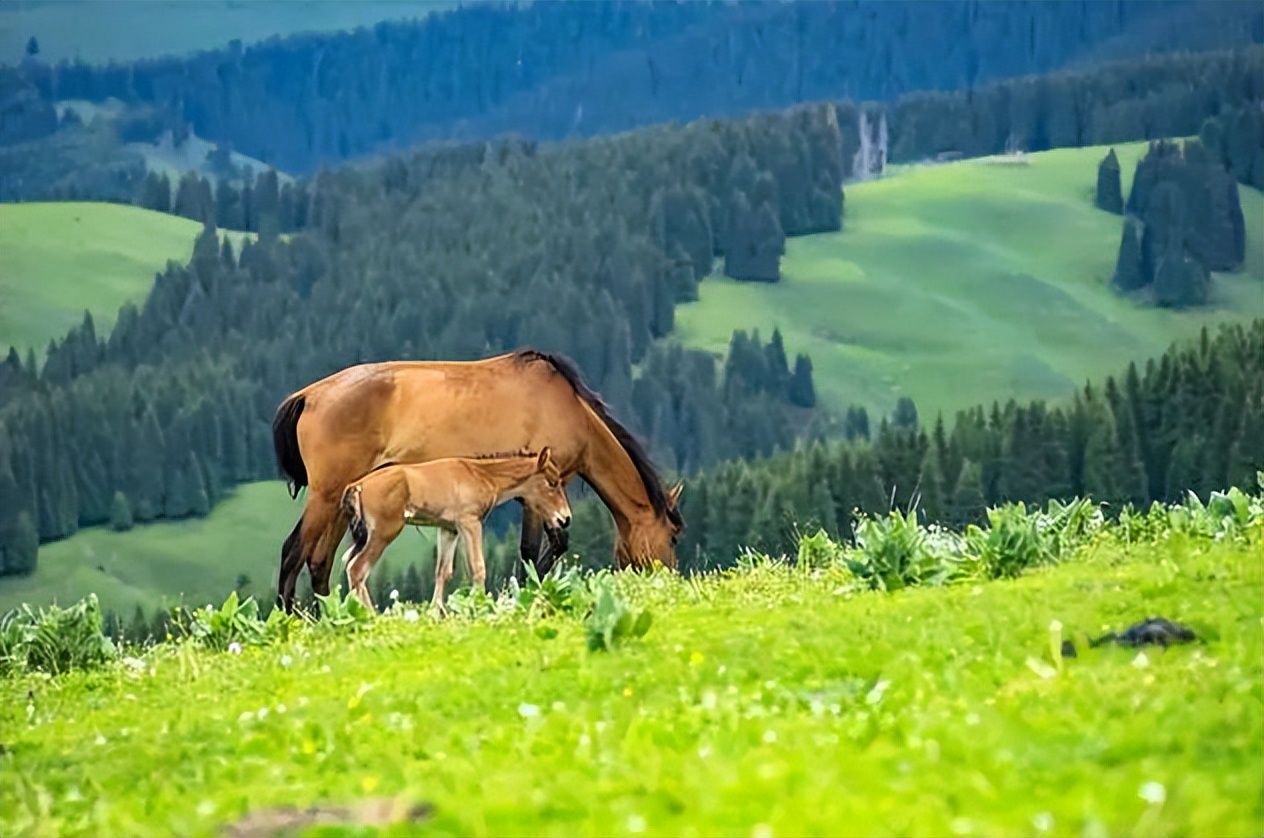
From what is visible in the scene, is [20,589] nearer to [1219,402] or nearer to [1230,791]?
[1219,402]

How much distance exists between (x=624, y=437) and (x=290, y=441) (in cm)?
443

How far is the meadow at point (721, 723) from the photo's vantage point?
6672mm

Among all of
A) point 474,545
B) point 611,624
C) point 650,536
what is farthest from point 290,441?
point 611,624

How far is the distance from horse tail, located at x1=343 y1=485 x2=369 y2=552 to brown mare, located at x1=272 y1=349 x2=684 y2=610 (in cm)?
352

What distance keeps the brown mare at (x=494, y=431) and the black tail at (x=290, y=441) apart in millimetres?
211

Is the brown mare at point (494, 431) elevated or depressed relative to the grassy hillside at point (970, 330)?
elevated

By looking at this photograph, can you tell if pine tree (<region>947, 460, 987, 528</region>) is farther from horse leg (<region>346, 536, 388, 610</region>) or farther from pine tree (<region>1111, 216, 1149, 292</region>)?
pine tree (<region>1111, 216, 1149, 292</region>)

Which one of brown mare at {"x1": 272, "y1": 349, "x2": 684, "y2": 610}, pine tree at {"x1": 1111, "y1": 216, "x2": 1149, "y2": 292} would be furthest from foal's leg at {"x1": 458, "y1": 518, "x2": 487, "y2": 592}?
pine tree at {"x1": 1111, "y1": 216, "x2": 1149, "y2": 292}

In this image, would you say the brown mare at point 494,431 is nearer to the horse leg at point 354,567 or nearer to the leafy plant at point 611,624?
the horse leg at point 354,567

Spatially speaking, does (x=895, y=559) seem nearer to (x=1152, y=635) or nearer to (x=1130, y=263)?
(x=1152, y=635)

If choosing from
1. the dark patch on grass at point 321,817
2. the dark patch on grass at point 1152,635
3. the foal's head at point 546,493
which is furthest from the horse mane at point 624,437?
the dark patch on grass at point 321,817

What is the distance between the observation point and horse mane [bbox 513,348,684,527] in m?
22.3

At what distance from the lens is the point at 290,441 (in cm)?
2312

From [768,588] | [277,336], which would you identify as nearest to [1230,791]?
[768,588]
